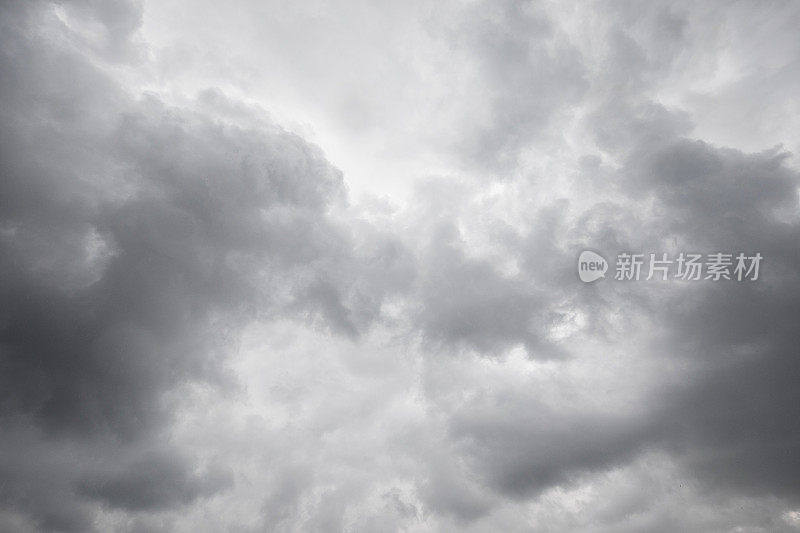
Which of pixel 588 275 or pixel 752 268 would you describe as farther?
pixel 588 275

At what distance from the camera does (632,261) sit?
68000 mm

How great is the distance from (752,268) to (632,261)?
16772 millimetres

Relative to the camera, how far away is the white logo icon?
228ft

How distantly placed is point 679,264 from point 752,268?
966cm

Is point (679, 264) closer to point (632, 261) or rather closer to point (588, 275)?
point (632, 261)

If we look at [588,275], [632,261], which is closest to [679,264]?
[632,261]

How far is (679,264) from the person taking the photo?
6756 cm

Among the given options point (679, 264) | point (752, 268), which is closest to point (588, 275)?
point (679, 264)

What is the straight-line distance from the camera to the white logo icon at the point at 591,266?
69375 millimetres

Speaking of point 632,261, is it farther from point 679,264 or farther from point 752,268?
point 752,268

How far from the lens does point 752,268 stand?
64.8m

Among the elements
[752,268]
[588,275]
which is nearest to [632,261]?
[588,275]

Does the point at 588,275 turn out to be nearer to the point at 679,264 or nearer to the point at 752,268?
the point at 679,264

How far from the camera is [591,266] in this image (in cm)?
7081
